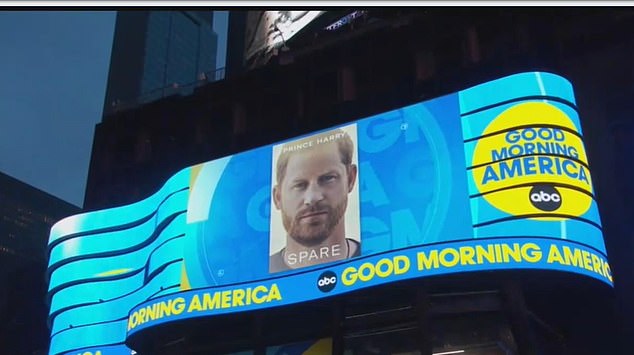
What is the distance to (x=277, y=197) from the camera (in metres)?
25.9

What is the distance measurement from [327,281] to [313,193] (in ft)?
12.2

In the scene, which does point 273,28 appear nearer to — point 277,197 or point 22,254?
point 277,197

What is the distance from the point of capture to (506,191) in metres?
21.9

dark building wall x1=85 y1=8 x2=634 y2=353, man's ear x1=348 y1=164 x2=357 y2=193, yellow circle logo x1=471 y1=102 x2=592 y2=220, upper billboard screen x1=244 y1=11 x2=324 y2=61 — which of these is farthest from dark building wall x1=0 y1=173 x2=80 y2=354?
yellow circle logo x1=471 y1=102 x2=592 y2=220

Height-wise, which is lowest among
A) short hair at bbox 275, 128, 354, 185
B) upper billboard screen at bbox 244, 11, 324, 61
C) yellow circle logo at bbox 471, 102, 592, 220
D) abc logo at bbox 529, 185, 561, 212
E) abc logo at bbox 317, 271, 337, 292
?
abc logo at bbox 317, 271, 337, 292

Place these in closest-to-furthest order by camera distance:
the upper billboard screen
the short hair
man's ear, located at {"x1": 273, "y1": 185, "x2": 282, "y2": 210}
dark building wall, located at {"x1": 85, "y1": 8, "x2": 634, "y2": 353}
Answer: dark building wall, located at {"x1": 85, "y1": 8, "x2": 634, "y2": 353} < the short hair < man's ear, located at {"x1": 273, "y1": 185, "x2": 282, "y2": 210} < the upper billboard screen

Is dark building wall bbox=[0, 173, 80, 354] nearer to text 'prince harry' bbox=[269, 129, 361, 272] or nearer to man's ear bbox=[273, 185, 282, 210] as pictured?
man's ear bbox=[273, 185, 282, 210]

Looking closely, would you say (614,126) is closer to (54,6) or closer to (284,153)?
(284,153)

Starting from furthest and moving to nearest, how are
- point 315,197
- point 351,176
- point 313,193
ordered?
point 313,193 < point 315,197 < point 351,176

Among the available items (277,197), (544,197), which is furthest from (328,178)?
(544,197)

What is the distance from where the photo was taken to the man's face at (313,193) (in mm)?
24516

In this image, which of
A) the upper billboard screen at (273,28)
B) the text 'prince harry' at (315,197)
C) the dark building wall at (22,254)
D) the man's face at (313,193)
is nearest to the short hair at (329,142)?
the text 'prince harry' at (315,197)

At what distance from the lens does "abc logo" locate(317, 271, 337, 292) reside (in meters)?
22.4

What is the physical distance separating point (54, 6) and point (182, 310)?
44.4 ft
